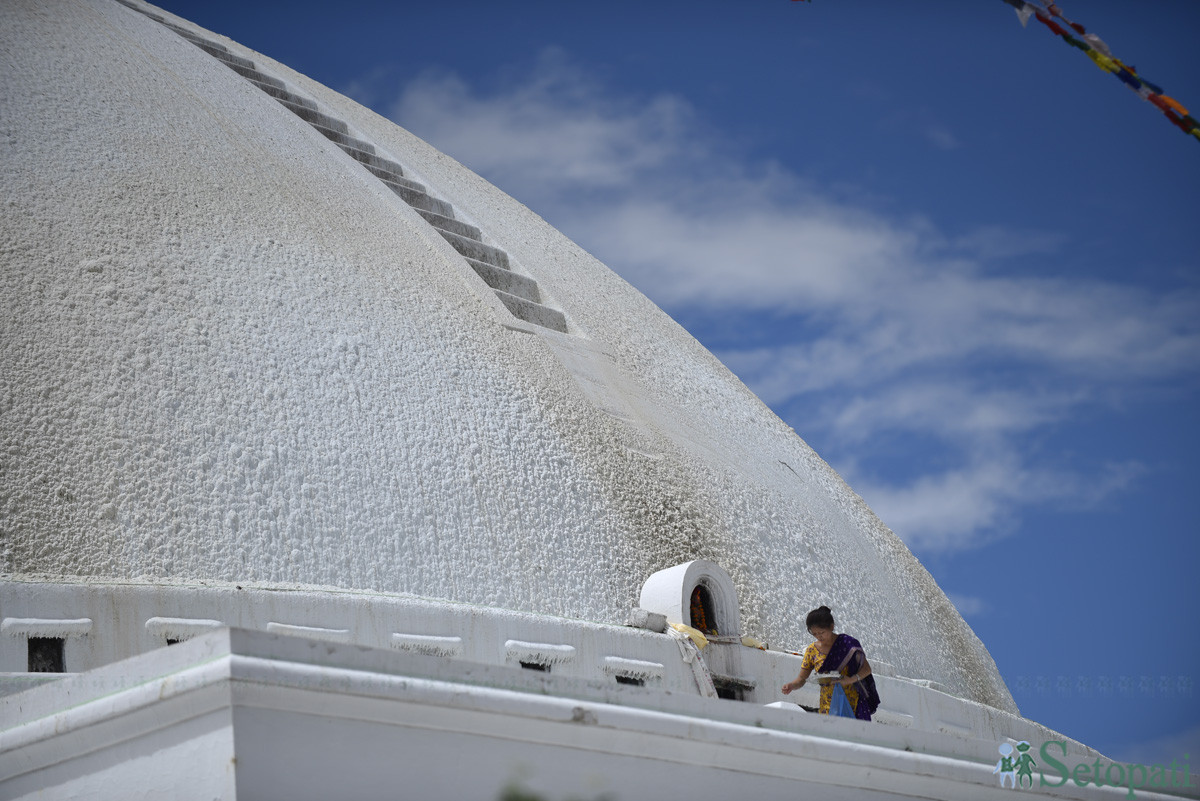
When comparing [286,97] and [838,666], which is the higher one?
[286,97]

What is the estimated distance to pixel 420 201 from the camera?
34.9 feet

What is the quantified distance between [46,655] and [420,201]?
6.64 meters

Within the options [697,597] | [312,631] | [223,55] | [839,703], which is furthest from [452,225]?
[839,703]

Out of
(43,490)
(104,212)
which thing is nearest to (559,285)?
(104,212)

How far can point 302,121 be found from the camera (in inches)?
436

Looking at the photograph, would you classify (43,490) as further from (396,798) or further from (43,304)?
(396,798)

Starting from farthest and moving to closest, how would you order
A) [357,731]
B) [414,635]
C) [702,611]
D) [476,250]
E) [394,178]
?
[394,178]
[476,250]
[702,611]
[414,635]
[357,731]

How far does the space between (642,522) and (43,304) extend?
12.2 feet

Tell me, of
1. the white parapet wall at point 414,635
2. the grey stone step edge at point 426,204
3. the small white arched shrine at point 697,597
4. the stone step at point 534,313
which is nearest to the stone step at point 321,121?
the grey stone step edge at point 426,204

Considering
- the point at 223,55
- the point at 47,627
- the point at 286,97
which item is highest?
the point at 223,55

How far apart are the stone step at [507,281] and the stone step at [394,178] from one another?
1.51 meters
